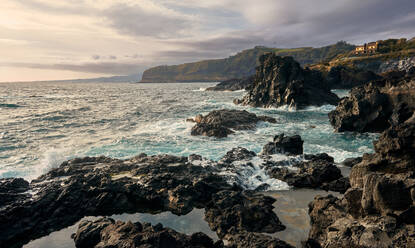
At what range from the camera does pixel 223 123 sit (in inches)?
1549

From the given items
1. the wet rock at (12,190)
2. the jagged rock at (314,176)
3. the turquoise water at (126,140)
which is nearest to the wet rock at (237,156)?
the turquoise water at (126,140)

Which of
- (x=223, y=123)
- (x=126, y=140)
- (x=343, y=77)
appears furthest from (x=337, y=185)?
(x=343, y=77)

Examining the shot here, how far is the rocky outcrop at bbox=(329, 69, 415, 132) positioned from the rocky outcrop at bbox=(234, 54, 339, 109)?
2431 centimetres

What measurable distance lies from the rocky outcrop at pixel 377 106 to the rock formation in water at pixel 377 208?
1002 inches

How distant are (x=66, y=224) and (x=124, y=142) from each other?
20.4 metres

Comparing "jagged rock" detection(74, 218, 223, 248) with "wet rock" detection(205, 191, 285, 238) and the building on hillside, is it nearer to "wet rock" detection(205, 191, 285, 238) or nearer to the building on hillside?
"wet rock" detection(205, 191, 285, 238)

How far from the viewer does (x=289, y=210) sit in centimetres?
1341

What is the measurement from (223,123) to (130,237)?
30.7 metres

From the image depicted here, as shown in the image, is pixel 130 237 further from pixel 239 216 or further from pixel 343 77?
pixel 343 77

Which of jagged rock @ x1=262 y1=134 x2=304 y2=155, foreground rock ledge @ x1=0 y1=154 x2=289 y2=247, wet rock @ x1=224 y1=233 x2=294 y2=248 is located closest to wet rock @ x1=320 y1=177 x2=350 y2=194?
foreground rock ledge @ x1=0 y1=154 x2=289 y2=247

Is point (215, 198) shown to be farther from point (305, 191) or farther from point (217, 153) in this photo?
point (217, 153)

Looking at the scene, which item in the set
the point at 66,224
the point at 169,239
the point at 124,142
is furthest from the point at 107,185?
the point at 124,142

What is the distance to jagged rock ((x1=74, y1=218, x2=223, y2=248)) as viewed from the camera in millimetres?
9109

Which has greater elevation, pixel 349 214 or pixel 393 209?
pixel 393 209
